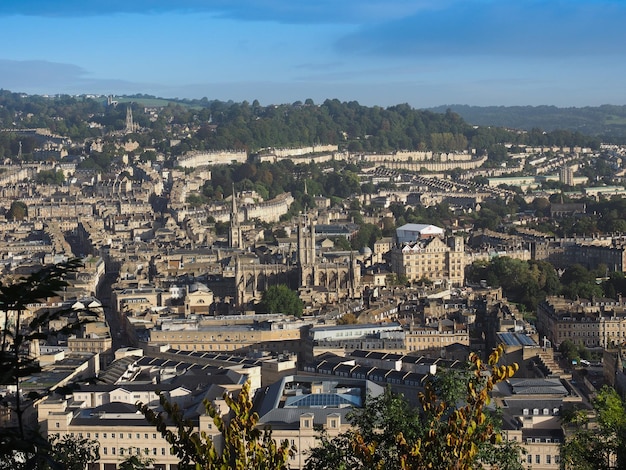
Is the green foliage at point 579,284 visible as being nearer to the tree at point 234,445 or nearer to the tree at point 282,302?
the tree at point 282,302

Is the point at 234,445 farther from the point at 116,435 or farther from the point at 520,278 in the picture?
the point at 520,278

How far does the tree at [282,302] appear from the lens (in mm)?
36750

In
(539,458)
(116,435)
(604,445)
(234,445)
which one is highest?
(234,445)

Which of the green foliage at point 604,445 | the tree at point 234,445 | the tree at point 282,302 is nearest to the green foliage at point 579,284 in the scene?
the tree at point 282,302

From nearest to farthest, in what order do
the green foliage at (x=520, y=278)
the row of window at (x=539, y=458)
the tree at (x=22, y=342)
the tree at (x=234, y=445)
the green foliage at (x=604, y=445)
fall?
the tree at (x=22, y=342) → the tree at (x=234, y=445) → the green foliage at (x=604, y=445) → the row of window at (x=539, y=458) → the green foliage at (x=520, y=278)

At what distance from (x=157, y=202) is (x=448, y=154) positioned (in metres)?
38.6

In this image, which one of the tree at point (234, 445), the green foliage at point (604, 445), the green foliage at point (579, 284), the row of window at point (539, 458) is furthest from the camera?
the green foliage at point (579, 284)

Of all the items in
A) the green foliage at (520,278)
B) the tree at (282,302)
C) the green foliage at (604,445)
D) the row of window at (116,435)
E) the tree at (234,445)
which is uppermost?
the tree at (234,445)

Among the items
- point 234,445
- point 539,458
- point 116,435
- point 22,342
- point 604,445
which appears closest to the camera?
point 234,445

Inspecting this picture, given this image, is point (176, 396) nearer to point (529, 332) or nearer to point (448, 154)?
point (529, 332)

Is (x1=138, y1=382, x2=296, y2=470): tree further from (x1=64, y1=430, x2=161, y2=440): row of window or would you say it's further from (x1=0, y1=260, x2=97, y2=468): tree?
(x1=64, y1=430, x2=161, y2=440): row of window

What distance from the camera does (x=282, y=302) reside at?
37.2m

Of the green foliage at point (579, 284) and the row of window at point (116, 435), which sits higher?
the row of window at point (116, 435)

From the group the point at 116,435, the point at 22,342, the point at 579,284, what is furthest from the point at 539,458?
the point at 579,284
